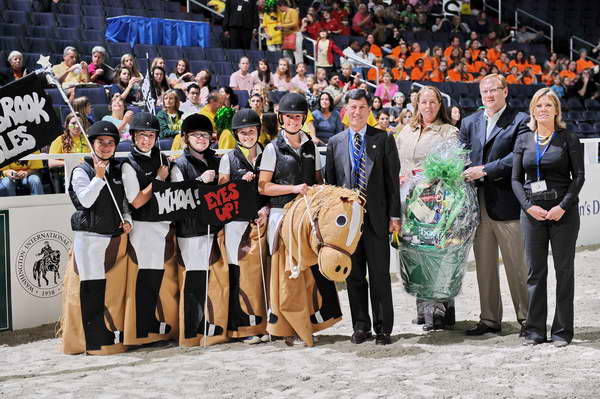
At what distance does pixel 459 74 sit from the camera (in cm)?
1806

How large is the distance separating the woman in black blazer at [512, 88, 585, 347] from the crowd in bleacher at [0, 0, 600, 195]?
7.50ft

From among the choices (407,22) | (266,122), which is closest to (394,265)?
(266,122)

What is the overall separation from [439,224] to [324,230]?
90cm

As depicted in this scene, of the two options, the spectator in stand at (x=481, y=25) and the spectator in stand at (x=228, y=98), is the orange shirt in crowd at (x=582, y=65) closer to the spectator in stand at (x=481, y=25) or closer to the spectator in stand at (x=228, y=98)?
the spectator in stand at (x=481, y=25)

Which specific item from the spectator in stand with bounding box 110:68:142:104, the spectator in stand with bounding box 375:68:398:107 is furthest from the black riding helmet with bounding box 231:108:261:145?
the spectator in stand with bounding box 375:68:398:107

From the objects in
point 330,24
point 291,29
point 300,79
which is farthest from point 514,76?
point 300,79

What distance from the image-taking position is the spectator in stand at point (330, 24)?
17656 mm

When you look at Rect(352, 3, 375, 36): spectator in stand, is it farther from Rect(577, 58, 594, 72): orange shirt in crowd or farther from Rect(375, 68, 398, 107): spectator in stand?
Rect(577, 58, 594, 72): orange shirt in crowd

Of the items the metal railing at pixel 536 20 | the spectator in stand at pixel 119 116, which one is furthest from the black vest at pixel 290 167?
the metal railing at pixel 536 20

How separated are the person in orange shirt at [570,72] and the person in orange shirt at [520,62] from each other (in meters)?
0.91

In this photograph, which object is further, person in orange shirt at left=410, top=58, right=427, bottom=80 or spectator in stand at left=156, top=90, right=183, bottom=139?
person in orange shirt at left=410, top=58, right=427, bottom=80

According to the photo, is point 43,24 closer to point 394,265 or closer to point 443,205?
point 394,265

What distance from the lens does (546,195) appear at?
5.58 metres

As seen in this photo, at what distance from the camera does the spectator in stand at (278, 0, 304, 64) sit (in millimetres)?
15305
